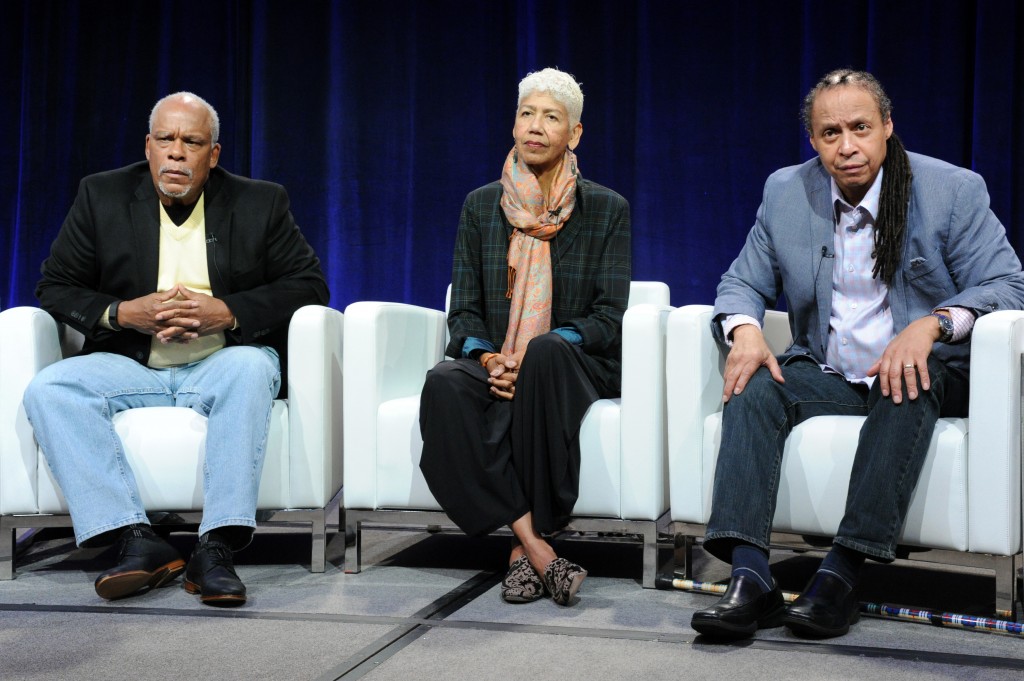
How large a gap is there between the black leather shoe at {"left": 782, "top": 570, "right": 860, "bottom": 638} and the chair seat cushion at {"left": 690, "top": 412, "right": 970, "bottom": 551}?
18 centimetres

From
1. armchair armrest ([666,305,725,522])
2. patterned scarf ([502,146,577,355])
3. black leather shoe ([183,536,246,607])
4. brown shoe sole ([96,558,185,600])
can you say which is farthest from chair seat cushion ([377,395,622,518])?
brown shoe sole ([96,558,185,600])

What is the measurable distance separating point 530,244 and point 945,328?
922mm

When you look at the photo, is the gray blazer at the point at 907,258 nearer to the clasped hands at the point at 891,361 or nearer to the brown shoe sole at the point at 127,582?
the clasped hands at the point at 891,361

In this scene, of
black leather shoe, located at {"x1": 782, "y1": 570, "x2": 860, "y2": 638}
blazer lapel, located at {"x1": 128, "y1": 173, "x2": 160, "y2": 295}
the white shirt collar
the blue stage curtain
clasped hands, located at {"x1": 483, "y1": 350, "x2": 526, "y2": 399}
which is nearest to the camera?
black leather shoe, located at {"x1": 782, "y1": 570, "x2": 860, "y2": 638}

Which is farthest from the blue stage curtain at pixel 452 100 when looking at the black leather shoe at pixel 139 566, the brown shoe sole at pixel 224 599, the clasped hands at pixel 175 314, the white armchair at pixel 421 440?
the brown shoe sole at pixel 224 599

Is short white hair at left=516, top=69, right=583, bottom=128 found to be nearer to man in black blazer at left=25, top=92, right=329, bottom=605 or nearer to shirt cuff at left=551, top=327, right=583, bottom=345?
shirt cuff at left=551, top=327, right=583, bottom=345

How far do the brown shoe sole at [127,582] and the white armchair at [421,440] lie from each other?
408 millimetres

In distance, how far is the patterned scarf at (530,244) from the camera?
243cm

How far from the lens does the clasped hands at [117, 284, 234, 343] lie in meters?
2.39

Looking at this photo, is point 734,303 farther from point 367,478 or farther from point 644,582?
point 367,478

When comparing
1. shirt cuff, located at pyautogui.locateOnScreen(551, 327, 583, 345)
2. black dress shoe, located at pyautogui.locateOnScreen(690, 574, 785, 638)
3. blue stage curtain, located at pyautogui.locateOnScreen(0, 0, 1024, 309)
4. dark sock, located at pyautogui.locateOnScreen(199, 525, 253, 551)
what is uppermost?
blue stage curtain, located at pyautogui.locateOnScreen(0, 0, 1024, 309)

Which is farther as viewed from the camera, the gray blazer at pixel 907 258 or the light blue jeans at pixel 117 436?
the light blue jeans at pixel 117 436

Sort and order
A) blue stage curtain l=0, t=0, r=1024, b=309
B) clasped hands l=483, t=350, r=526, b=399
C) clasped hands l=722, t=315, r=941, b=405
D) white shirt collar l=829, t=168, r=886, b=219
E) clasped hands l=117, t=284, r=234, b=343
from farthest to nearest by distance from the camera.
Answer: blue stage curtain l=0, t=0, r=1024, b=309 < clasped hands l=117, t=284, r=234, b=343 < clasped hands l=483, t=350, r=526, b=399 < white shirt collar l=829, t=168, r=886, b=219 < clasped hands l=722, t=315, r=941, b=405

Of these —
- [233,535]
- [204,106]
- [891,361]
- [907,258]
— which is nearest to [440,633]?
[233,535]
